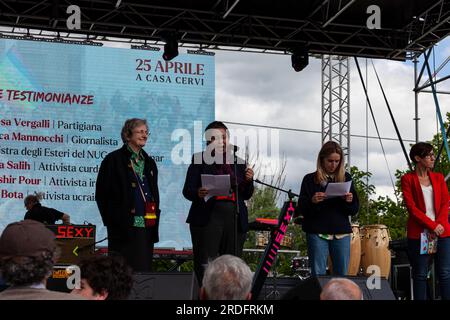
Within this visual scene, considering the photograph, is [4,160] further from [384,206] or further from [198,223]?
[384,206]

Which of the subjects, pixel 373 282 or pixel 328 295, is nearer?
pixel 328 295

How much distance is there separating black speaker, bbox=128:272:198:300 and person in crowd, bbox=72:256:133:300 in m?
1.25

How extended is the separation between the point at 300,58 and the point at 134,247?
14.5ft

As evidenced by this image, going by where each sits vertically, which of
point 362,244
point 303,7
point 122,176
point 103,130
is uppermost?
point 303,7

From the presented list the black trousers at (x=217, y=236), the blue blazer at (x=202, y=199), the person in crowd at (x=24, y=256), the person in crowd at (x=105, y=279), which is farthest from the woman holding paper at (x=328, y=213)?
the person in crowd at (x=24, y=256)

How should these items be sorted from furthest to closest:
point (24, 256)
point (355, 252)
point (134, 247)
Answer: point (355, 252)
point (134, 247)
point (24, 256)

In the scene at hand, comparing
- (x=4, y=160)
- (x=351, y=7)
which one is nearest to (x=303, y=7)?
(x=351, y=7)

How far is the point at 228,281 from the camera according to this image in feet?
8.23

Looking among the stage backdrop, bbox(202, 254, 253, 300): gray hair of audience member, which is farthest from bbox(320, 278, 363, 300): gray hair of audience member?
the stage backdrop

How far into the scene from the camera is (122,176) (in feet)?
17.5

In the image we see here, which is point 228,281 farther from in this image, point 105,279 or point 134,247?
point 134,247

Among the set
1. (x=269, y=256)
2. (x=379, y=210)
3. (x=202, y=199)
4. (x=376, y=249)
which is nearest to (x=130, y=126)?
(x=202, y=199)
